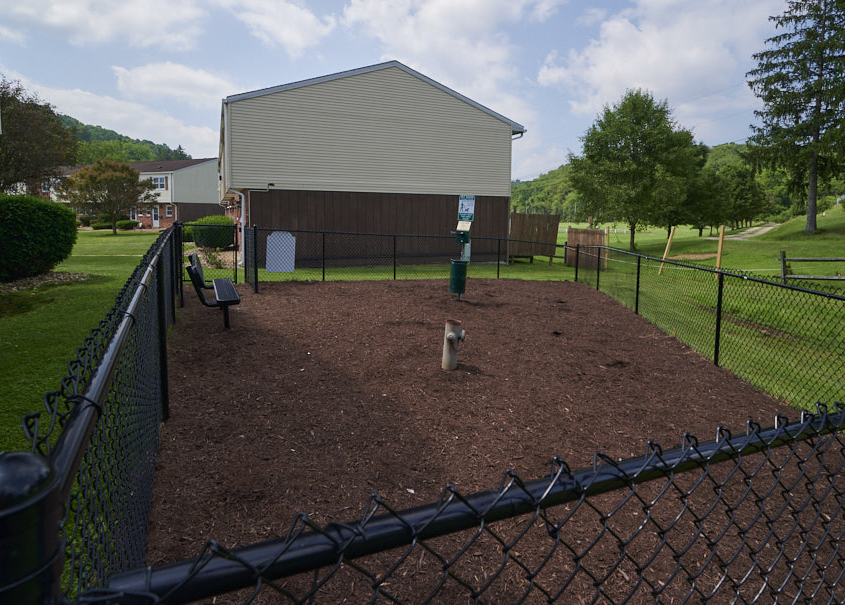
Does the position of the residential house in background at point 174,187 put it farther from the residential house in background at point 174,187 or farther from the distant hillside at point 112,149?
the distant hillside at point 112,149


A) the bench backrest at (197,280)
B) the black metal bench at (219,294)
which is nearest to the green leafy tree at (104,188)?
the black metal bench at (219,294)

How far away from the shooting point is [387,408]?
19.0 ft

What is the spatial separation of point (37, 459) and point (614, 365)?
7.62 meters

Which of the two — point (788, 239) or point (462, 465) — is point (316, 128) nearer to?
point (462, 465)

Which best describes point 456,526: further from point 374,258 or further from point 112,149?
point 112,149

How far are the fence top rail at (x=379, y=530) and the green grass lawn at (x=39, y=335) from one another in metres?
4.47

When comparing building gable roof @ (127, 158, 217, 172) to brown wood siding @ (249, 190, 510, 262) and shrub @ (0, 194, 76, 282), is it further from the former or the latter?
shrub @ (0, 194, 76, 282)

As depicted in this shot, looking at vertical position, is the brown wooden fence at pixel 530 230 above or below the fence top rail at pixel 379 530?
above

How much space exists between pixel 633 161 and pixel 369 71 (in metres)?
19.7

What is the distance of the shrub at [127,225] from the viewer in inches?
2035

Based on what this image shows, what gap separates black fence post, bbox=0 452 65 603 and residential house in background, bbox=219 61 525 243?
20219 mm

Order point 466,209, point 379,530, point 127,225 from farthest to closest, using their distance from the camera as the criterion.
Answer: point 127,225
point 466,209
point 379,530

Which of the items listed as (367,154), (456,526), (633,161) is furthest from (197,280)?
(633,161)

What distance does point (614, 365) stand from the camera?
7.63 metres
